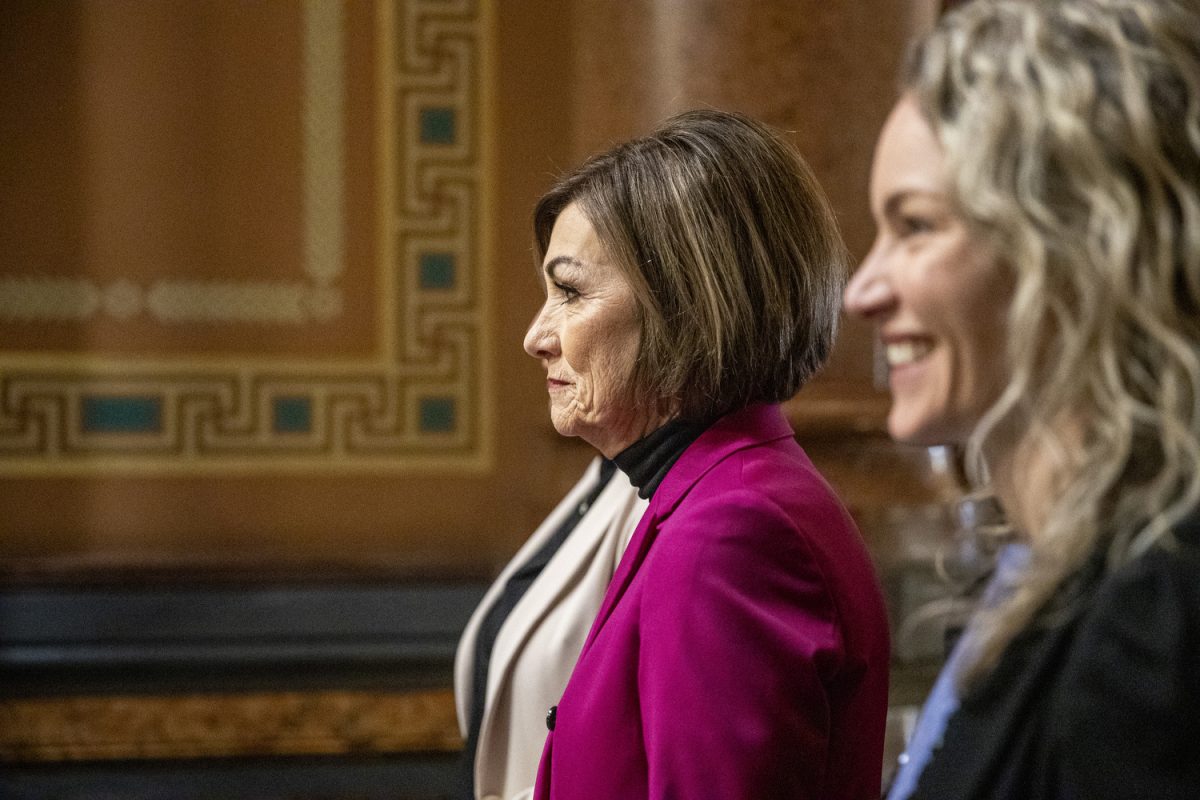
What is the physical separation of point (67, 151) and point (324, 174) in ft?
2.16

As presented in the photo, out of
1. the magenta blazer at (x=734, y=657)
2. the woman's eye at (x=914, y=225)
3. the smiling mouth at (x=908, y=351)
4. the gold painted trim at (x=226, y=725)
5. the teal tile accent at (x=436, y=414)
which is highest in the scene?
the woman's eye at (x=914, y=225)

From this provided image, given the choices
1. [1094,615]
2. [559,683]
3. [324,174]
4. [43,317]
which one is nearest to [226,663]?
[43,317]

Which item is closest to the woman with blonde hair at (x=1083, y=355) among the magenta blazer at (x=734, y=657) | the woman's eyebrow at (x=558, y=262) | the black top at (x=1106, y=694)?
the black top at (x=1106, y=694)

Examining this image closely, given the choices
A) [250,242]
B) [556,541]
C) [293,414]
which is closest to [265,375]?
[293,414]

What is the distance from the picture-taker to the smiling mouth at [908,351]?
3.14 ft

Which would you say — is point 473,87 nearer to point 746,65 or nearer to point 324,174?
point 324,174

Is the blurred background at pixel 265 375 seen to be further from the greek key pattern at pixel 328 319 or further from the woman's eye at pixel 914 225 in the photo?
the woman's eye at pixel 914 225

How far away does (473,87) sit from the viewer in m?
3.52

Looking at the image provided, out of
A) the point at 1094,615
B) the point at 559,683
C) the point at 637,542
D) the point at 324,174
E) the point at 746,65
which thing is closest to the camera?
the point at 1094,615

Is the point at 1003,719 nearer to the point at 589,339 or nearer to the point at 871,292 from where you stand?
the point at 871,292

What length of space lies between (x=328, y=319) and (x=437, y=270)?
1.04ft

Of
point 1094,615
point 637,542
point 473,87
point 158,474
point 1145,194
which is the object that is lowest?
point 158,474

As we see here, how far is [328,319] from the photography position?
3.51m

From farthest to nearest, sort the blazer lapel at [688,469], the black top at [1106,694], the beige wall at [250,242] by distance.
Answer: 1. the beige wall at [250,242]
2. the blazer lapel at [688,469]
3. the black top at [1106,694]
